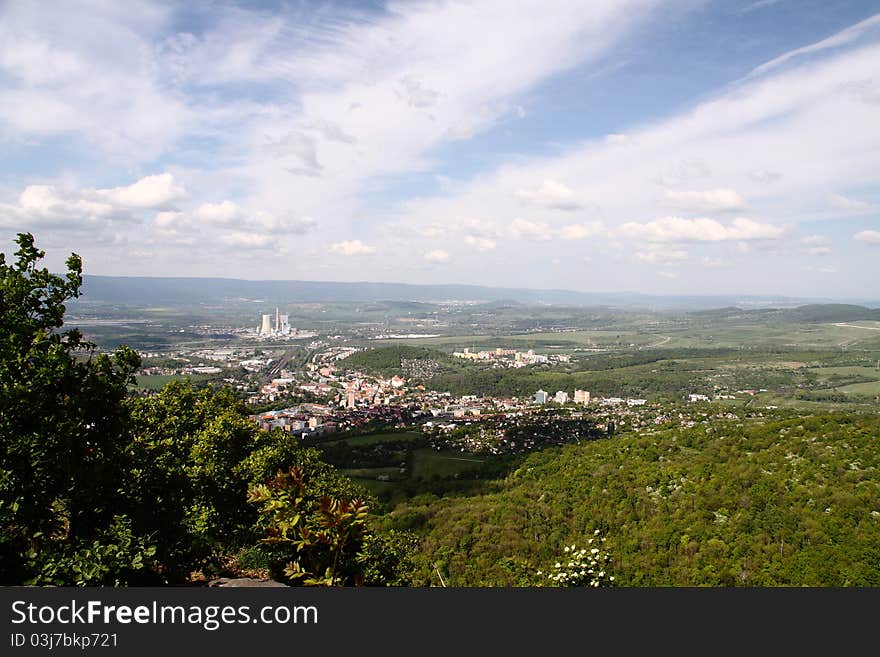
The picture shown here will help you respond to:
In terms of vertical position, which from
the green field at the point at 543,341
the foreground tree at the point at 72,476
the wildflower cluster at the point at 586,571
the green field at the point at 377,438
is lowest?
the green field at the point at 377,438

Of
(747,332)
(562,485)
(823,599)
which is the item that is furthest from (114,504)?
(747,332)

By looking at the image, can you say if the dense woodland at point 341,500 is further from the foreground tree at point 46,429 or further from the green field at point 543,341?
the green field at point 543,341

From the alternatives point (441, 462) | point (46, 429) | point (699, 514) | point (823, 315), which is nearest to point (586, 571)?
point (46, 429)

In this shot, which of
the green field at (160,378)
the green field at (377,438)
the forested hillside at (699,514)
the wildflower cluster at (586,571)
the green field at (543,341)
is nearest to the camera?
the wildflower cluster at (586,571)

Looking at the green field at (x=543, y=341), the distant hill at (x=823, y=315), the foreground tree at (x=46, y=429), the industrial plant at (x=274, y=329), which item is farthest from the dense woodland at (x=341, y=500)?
the distant hill at (x=823, y=315)

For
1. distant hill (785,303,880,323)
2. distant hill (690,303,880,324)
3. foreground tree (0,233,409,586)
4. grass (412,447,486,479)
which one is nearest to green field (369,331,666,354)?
distant hill (690,303,880,324)

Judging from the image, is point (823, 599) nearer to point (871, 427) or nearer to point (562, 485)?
point (562, 485)
